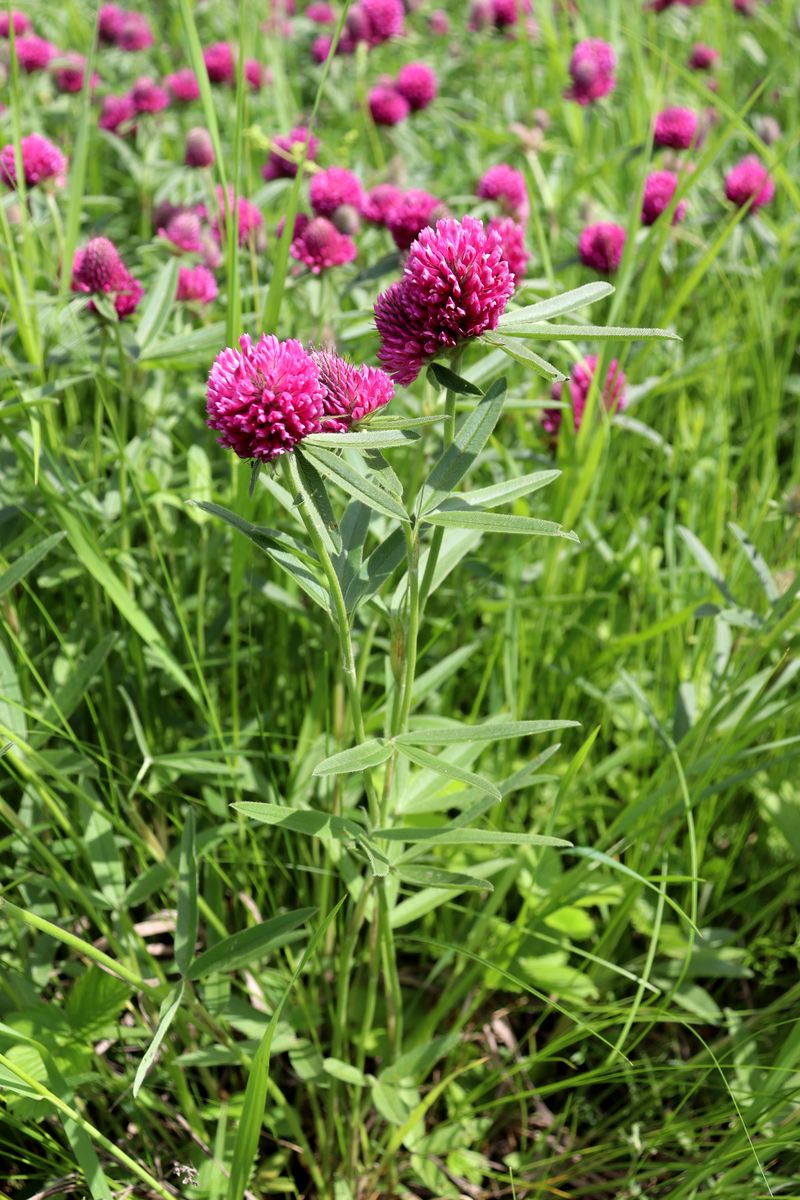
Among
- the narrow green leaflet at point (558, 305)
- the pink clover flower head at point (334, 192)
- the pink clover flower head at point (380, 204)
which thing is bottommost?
the pink clover flower head at point (380, 204)

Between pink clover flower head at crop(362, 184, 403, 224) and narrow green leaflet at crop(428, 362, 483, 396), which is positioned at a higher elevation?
narrow green leaflet at crop(428, 362, 483, 396)

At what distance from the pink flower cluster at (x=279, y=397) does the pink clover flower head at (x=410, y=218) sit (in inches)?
38.1

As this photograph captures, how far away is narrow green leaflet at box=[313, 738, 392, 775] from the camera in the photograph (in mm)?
1077

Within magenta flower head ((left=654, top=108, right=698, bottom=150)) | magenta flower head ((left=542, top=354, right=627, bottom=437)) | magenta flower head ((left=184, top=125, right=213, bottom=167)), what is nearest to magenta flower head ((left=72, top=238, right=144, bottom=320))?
magenta flower head ((left=542, top=354, right=627, bottom=437))

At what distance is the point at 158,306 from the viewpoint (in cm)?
193

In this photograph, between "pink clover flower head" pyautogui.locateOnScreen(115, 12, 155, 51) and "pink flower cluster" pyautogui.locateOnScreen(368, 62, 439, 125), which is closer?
"pink flower cluster" pyautogui.locateOnScreen(368, 62, 439, 125)

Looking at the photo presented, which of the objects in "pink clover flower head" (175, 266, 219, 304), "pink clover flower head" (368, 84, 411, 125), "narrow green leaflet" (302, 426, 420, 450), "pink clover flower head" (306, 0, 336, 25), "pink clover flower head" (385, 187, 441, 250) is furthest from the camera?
"pink clover flower head" (306, 0, 336, 25)

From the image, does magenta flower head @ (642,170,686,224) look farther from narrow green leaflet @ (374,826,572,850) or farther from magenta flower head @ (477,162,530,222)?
narrow green leaflet @ (374,826,572,850)

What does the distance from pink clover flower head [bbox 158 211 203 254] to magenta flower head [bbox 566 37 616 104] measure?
4.87 feet

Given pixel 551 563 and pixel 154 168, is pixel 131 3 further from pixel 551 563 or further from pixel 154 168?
pixel 551 563

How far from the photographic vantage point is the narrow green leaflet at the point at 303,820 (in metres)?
1.13

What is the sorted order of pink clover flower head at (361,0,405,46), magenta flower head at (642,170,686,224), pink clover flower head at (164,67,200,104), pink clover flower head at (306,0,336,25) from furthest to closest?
pink clover flower head at (306,0,336,25) → pink clover flower head at (361,0,405,46) → pink clover flower head at (164,67,200,104) → magenta flower head at (642,170,686,224)

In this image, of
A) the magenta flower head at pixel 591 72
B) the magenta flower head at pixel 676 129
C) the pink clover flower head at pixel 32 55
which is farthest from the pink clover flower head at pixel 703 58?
the pink clover flower head at pixel 32 55

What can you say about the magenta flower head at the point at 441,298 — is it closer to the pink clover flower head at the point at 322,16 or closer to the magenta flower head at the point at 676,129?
the magenta flower head at the point at 676,129
